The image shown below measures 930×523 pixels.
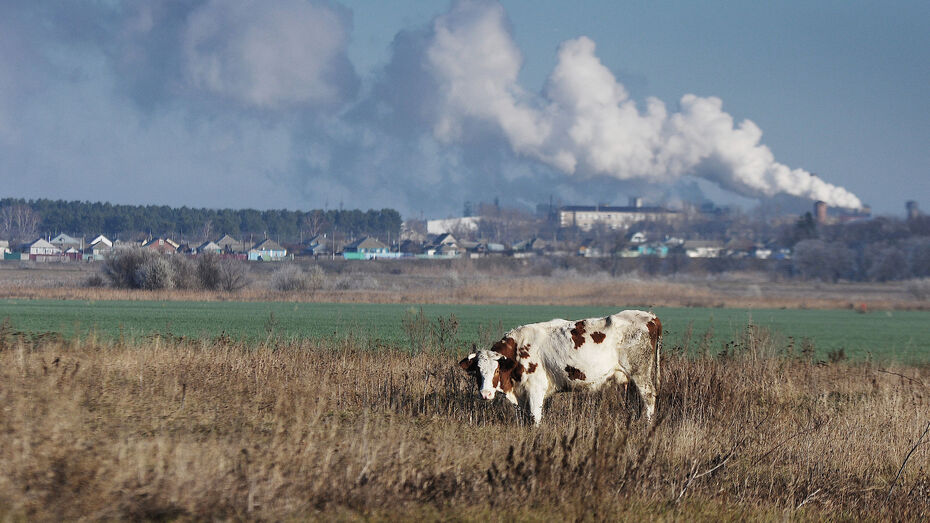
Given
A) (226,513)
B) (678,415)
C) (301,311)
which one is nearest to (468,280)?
(301,311)

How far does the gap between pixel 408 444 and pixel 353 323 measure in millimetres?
28078

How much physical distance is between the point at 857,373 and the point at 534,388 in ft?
44.3

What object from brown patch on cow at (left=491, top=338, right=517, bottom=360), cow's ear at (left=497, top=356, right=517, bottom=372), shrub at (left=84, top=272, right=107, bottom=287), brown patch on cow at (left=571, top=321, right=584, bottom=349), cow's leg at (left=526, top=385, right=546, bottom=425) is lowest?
cow's leg at (left=526, top=385, right=546, bottom=425)

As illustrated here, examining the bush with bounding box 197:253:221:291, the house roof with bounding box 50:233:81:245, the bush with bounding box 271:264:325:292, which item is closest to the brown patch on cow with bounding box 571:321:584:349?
the bush with bounding box 197:253:221:291

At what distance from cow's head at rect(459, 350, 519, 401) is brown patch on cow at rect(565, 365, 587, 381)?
0.80 metres

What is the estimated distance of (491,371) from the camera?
13.2 metres

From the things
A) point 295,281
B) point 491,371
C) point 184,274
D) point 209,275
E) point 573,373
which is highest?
point 184,274

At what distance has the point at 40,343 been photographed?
19641mm

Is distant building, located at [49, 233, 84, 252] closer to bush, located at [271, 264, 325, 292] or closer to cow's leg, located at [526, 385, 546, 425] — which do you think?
bush, located at [271, 264, 325, 292]

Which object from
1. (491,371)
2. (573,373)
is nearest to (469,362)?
(491,371)

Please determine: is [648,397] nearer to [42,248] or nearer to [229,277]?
[229,277]

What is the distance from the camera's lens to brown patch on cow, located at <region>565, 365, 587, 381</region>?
1372cm

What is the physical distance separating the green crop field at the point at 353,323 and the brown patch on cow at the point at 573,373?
17411mm

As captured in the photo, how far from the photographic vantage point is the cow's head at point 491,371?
1312 cm
